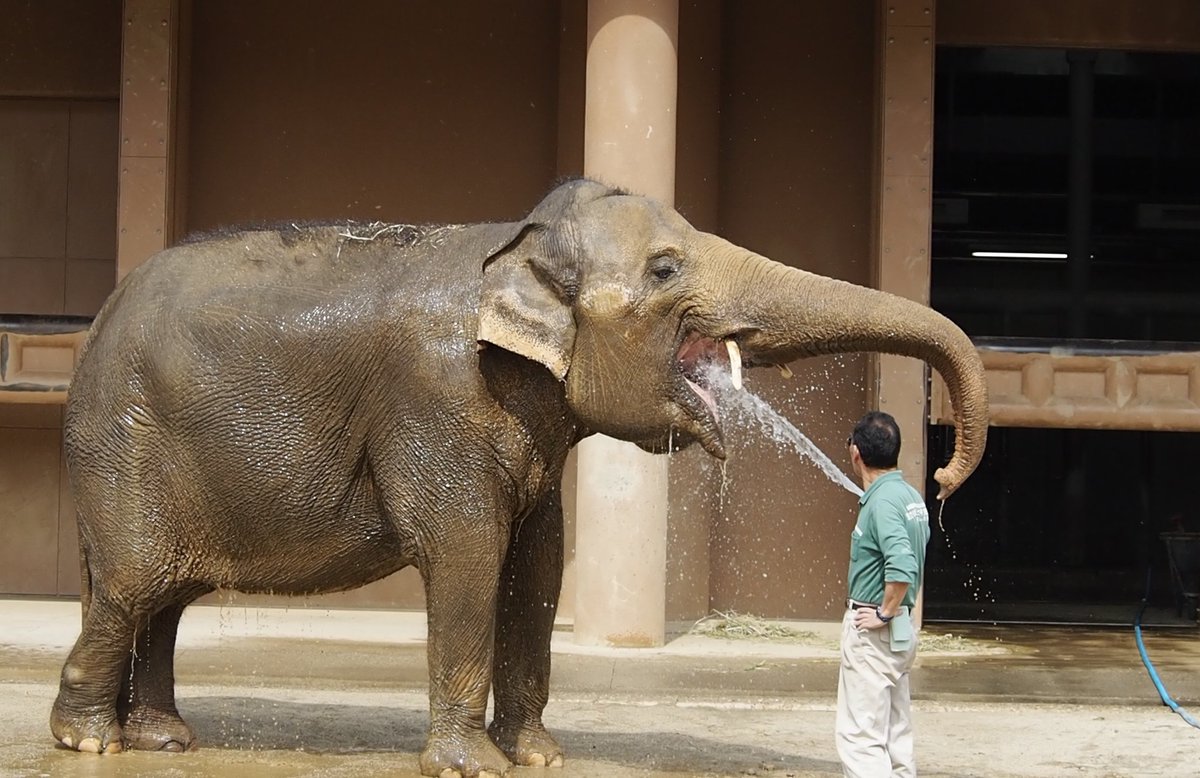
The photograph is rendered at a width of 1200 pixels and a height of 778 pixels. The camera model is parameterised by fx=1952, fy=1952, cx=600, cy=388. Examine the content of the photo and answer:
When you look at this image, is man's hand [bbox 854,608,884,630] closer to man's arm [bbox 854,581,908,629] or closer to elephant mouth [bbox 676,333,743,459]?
man's arm [bbox 854,581,908,629]

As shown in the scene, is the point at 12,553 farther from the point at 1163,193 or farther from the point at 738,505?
the point at 1163,193

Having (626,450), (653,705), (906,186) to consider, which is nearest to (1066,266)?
(906,186)

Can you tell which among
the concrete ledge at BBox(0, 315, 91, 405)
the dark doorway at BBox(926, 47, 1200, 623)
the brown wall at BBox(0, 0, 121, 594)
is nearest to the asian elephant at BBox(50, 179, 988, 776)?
the concrete ledge at BBox(0, 315, 91, 405)

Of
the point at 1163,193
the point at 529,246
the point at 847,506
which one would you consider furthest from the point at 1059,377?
the point at 1163,193

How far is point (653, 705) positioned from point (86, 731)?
3029 millimetres

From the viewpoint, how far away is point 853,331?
23.1 feet

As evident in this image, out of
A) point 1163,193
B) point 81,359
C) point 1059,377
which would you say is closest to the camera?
point 81,359

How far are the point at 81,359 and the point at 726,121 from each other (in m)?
6.75

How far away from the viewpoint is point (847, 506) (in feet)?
45.8

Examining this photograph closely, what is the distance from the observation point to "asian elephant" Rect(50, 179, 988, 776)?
290 inches

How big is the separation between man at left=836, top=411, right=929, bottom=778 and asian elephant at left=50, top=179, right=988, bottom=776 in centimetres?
45

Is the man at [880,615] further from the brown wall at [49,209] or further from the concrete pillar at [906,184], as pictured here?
the brown wall at [49,209]

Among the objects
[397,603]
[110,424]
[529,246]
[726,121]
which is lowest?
[397,603]

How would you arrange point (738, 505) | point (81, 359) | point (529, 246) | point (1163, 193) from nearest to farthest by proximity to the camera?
point (529, 246), point (81, 359), point (738, 505), point (1163, 193)
